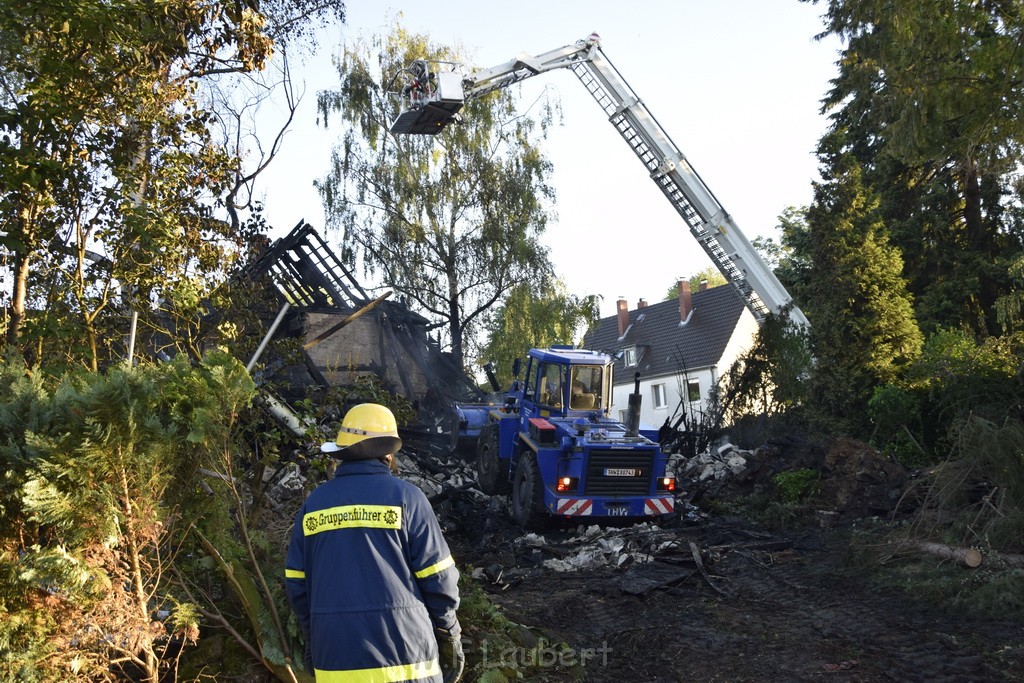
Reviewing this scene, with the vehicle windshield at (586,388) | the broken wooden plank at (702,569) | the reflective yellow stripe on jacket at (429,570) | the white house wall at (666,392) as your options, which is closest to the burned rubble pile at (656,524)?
the broken wooden plank at (702,569)

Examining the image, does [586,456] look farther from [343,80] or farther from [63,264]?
[343,80]

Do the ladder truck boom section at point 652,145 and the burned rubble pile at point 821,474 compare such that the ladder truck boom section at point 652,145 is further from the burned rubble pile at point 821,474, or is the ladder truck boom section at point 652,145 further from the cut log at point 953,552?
the cut log at point 953,552

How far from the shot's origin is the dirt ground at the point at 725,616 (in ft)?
21.8

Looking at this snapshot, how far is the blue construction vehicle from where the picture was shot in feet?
42.8

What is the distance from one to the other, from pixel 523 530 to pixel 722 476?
4447 mm

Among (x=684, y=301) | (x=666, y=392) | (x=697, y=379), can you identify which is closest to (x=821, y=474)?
(x=697, y=379)

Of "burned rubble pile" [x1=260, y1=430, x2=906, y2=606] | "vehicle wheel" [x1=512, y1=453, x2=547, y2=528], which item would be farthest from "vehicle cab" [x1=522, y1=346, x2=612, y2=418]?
"burned rubble pile" [x1=260, y1=430, x2=906, y2=606]

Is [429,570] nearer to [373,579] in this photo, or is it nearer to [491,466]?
[373,579]

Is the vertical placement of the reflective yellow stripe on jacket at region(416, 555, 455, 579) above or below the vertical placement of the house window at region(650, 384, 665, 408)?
above

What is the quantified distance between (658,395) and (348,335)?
22.8 m

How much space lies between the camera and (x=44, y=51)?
7000 mm

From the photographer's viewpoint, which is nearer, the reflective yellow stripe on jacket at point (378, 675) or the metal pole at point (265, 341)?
the reflective yellow stripe on jacket at point (378, 675)

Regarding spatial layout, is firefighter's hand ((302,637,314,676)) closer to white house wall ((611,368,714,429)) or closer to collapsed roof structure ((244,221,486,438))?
collapsed roof structure ((244,221,486,438))

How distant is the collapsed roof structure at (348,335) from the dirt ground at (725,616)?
8.15 metres
